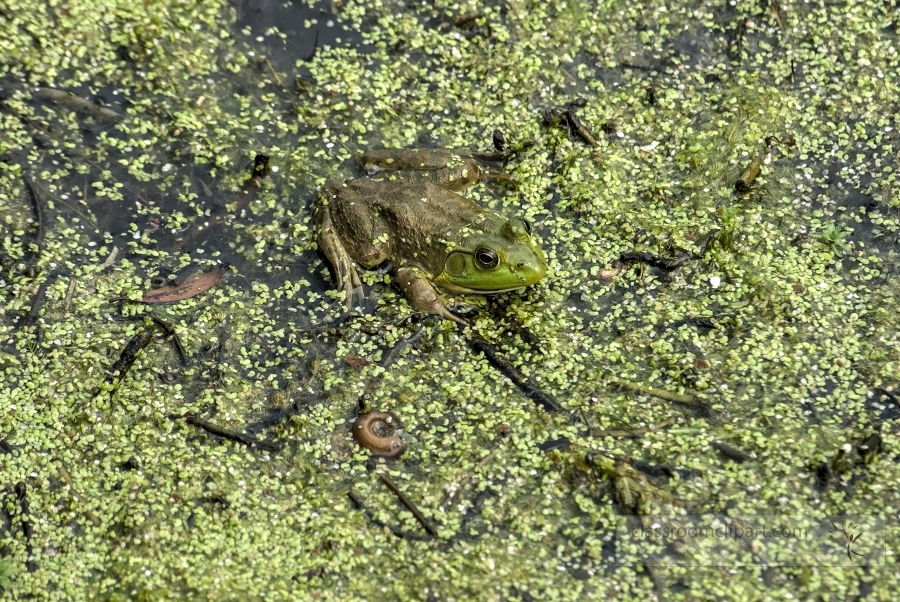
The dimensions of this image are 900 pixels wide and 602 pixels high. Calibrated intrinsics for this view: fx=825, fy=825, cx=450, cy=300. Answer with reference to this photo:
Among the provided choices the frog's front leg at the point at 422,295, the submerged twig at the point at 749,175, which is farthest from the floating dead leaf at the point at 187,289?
Answer: the submerged twig at the point at 749,175

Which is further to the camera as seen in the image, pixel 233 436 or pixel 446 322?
pixel 446 322

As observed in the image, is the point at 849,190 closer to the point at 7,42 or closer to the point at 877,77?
the point at 877,77

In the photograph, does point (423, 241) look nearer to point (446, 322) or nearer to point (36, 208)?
point (446, 322)

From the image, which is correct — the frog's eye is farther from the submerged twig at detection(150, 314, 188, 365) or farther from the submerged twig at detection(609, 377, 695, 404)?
the submerged twig at detection(150, 314, 188, 365)

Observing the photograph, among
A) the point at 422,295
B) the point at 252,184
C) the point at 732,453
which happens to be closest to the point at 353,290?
the point at 422,295

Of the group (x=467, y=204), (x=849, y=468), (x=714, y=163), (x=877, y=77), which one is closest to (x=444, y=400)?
(x=467, y=204)

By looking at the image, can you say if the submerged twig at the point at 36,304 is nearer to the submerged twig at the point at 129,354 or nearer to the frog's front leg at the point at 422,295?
the submerged twig at the point at 129,354

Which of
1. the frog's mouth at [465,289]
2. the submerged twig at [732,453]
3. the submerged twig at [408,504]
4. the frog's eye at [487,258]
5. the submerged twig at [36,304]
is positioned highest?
the frog's eye at [487,258]
